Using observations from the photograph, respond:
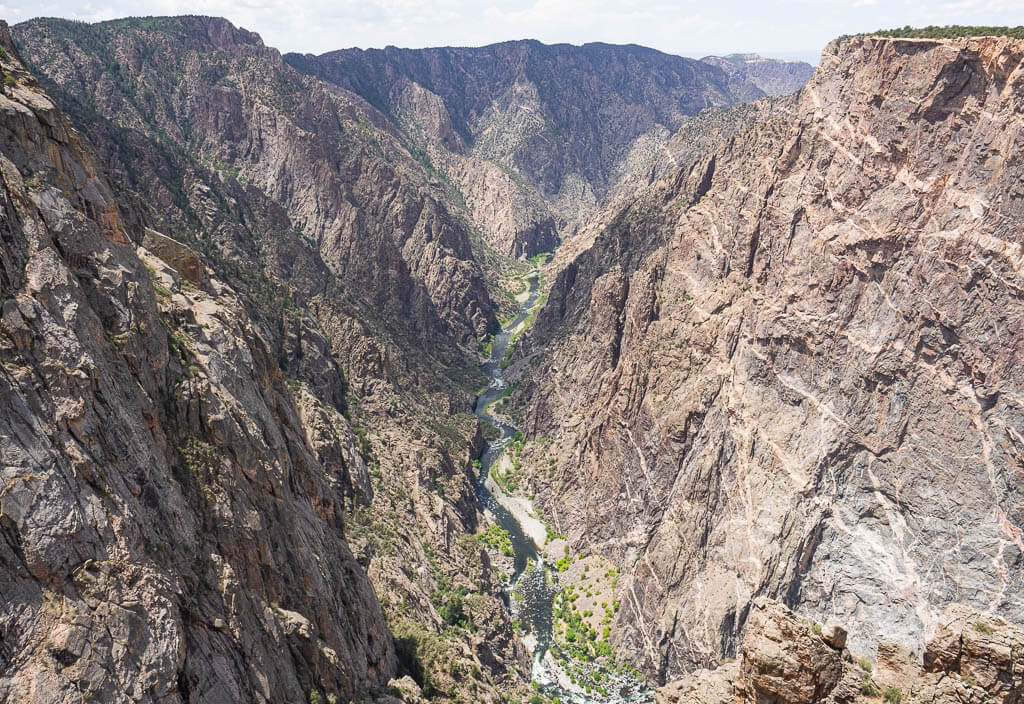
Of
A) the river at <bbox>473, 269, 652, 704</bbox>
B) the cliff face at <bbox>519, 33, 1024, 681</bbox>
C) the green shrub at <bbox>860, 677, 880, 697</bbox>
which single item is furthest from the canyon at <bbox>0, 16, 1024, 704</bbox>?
the river at <bbox>473, 269, 652, 704</bbox>

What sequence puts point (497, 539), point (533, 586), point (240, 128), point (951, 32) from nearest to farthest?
1. point (951, 32)
2. point (533, 586)
3. point (497, 539)
4. point (240, 128)

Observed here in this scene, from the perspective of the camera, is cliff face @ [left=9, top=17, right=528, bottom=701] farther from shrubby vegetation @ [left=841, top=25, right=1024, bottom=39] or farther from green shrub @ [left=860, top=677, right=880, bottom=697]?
shrubby vegetation @ [left=841, top=25, right=1024, bottom=39]

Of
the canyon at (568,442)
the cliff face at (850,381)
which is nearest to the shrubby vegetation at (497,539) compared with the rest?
the canyon at (568,442)

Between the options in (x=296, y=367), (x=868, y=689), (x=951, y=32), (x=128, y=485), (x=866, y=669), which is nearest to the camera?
(x=868, y=689)

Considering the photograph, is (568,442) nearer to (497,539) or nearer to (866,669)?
(497,539)

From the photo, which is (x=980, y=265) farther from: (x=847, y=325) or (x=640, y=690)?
(x=640, y=690)

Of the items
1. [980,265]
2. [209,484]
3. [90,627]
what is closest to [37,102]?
[209,484]

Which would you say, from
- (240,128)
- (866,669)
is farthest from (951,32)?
(240,128)

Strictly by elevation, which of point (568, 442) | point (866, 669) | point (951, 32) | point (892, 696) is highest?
point (951, 32)
